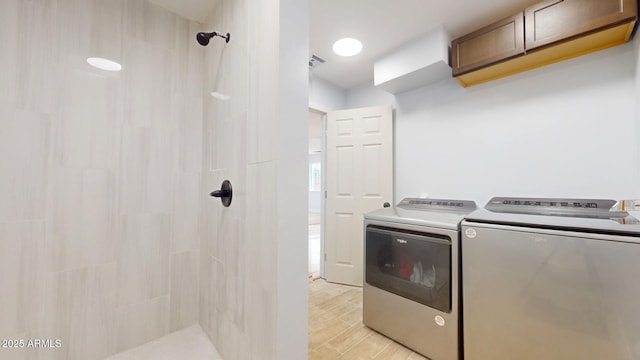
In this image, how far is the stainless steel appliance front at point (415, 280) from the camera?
1459 millimetres

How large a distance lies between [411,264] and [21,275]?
6.79ft

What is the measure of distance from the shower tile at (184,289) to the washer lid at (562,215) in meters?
1.76

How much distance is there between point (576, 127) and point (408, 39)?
1473 mm

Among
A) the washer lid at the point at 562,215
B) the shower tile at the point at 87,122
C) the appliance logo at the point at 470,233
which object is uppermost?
the shower tile at the point at 87,122

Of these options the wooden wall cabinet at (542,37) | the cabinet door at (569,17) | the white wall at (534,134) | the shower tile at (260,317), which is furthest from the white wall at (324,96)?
the shower tile at (260,317)

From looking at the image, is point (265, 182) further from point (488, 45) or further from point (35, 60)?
point (488, 45)

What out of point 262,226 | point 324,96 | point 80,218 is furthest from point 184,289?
point 324,96

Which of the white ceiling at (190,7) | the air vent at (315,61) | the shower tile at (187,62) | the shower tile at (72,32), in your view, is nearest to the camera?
the shower tile at (72,32)

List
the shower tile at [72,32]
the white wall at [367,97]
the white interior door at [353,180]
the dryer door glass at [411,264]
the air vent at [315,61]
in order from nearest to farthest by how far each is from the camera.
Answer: the shower tile at [72,32]
the dryer door glass at [411,264]
the air vent at [315,61]
the white interior door at [353,180]
the white wall at [367,97]

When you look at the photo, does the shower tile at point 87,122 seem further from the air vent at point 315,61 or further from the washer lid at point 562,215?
the washer lid at point 562,215

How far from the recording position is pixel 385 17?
1836mm

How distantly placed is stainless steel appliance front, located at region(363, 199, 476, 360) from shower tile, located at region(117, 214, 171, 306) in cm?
145

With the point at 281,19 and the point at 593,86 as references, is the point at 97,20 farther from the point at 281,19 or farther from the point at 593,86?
the point at 593,86

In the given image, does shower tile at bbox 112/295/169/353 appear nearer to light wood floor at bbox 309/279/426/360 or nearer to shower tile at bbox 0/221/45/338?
shower tile at bbox 0/221/45/338
